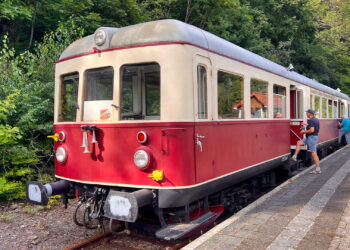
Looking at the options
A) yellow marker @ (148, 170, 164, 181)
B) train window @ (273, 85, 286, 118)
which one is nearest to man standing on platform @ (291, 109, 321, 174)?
train window @ (273, 85, 286, 118)

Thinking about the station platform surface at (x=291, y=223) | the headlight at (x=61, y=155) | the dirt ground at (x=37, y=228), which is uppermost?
→ the headlight at (x=61, y=155)

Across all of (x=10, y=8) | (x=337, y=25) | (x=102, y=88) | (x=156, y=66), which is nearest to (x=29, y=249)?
(x=102, y=88)

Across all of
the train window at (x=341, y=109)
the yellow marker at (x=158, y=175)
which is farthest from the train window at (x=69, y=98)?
the train window at (x=341, y=109)

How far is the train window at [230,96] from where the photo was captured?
5363 millimetres

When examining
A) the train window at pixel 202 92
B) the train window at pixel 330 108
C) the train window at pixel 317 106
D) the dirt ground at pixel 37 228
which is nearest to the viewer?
the train window at pixel 202 92

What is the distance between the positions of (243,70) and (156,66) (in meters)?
2.11

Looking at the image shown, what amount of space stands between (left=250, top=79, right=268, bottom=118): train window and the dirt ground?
3.62m

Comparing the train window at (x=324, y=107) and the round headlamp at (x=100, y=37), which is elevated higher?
the round headlamp at (x=100, y=37)

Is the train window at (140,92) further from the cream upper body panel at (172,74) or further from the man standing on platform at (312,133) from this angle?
the man standing on platform at (312,133)

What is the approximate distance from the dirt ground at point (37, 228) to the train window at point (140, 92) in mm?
2218

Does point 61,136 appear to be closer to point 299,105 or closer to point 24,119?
point 24,119

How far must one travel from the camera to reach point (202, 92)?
487cm

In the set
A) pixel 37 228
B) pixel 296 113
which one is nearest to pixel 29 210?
pixel 37 228

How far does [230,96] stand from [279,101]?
114 inches
